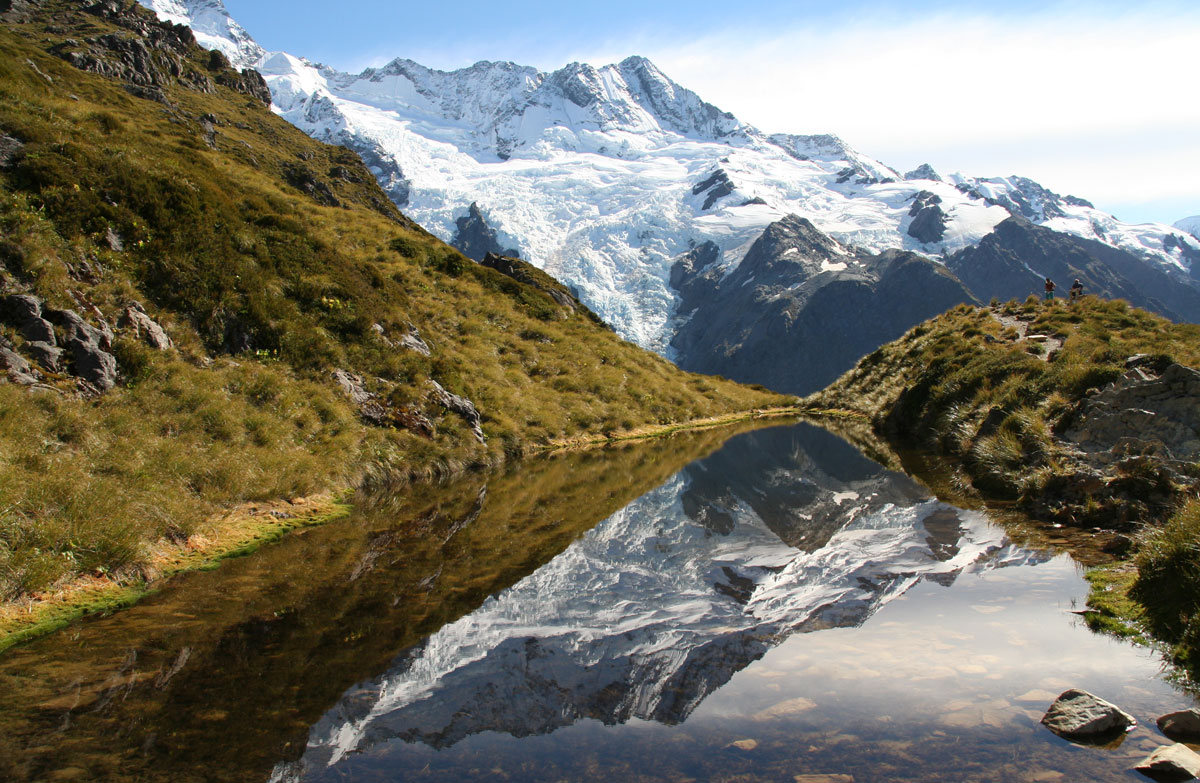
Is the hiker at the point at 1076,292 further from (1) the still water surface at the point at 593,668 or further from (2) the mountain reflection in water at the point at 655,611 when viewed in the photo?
(1) the still water surface at the point at 593,668

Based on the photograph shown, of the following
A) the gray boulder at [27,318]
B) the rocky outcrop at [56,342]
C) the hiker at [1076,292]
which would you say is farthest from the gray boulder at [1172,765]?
the hiker at [1076,292]

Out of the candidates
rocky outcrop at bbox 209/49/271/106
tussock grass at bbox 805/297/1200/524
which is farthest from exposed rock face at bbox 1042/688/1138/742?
rocky outcrop at bbox 209/49/271/106

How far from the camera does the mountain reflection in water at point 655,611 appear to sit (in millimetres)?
5605

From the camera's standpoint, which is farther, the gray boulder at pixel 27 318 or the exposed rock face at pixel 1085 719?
the gray boulder at pixel 27 318

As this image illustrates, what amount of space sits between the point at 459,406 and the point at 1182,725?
20.2 meters

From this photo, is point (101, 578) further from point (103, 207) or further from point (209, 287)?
point (103, 207)

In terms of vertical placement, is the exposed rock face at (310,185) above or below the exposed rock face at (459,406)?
above

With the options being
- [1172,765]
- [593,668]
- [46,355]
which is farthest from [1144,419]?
[46,355]

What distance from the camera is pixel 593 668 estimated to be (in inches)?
254

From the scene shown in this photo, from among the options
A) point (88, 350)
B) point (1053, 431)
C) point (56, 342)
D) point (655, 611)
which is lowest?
point (655, 611)

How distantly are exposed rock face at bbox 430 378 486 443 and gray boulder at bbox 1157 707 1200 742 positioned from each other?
19034 mm

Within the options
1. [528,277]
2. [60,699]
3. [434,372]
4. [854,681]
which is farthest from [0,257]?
[528,277]

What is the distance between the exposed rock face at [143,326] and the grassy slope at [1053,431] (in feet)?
63.5

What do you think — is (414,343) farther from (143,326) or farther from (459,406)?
(143,326)
